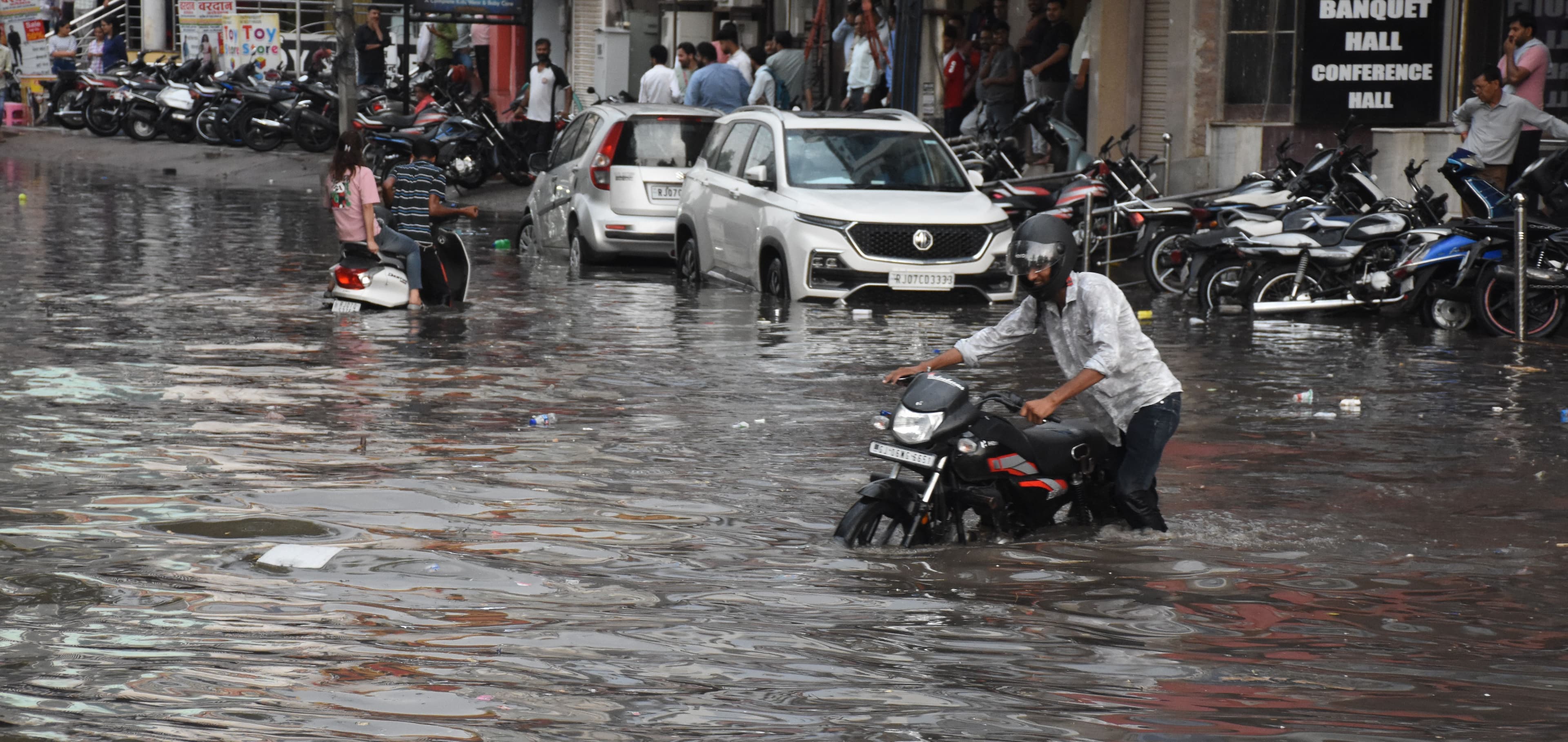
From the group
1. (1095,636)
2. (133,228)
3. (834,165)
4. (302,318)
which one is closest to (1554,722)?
(1095,636)

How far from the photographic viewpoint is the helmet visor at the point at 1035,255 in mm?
6914

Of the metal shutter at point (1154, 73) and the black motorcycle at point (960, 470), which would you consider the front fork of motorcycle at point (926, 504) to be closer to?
the black motorcycle at point (960, 470)

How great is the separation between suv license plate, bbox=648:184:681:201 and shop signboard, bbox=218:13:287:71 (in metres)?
21.2

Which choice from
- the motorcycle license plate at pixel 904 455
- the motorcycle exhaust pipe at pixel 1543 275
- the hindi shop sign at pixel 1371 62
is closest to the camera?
the motorcycle license plate at pixel 904 455

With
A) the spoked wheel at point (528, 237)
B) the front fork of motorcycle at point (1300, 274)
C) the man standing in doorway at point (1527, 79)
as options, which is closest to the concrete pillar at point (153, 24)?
the spoked wheel at point (528, 237)

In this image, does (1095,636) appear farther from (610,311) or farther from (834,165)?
(834,165)

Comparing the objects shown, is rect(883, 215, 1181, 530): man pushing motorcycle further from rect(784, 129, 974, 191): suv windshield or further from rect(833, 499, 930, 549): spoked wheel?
rect(784, 129, 974, 191): suv windshield

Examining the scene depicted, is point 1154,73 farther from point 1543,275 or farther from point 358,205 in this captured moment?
point 358,205

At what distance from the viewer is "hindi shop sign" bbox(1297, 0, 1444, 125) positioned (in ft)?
64.4

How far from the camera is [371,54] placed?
111 ft

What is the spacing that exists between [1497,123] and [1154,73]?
685 centimetres

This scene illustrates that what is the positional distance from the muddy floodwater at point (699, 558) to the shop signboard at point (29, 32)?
93.7ft

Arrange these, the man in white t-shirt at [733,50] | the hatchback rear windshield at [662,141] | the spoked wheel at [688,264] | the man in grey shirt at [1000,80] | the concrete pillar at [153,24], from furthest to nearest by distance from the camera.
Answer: the concrete pillar at [153,24] → the man in white t-shirt at [733,50] → the man in grey shirt at [1000,80] → the hatchback rear windshield at [662,141] → the spoked wheel at [688,264]

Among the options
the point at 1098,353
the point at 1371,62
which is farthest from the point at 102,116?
the point at 1098,353
